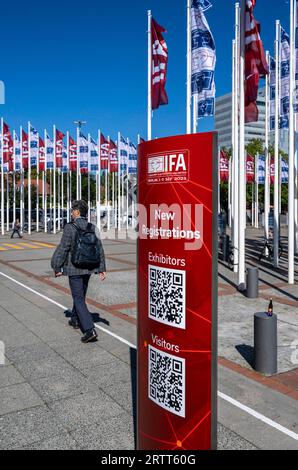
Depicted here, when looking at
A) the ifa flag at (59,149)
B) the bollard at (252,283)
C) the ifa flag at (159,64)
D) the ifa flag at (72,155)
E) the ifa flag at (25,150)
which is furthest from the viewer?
the ifa flag at (25,150)

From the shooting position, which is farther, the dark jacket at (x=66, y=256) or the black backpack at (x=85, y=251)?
the dark jacket at (x=66, y=256)

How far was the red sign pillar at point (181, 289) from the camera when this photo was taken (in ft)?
9.64

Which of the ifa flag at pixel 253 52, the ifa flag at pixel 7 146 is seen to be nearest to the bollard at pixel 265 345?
the ifa flag at pixel 253 52

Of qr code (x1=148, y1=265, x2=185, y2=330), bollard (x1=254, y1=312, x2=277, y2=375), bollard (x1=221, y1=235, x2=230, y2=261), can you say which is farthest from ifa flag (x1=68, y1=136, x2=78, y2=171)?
qr code (x1=148, y1=265, x2=185, y2=330)

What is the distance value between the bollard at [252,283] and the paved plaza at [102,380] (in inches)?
13.4

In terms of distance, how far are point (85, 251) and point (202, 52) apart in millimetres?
7829

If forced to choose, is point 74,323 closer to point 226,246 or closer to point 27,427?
point 27,427

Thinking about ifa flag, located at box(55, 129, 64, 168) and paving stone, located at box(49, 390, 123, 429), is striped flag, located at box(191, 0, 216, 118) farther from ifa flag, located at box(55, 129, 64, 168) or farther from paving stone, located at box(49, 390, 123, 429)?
ifa flag, located at box(55, 129, 64, 168)

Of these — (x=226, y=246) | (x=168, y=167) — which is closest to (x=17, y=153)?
(x=226, y=246)

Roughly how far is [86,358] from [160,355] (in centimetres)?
318

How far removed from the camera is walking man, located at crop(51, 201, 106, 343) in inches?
253

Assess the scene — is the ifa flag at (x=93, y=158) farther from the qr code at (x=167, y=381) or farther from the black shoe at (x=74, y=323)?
the qr code at (x=167, y=381)

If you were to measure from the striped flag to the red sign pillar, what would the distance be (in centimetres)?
936

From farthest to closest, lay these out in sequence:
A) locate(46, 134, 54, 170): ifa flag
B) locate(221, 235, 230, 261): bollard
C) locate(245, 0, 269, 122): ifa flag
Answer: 1. locate(46, 134, 54, 170): ifa flag
2. locate(221, 235, 230, 261): bollard
3. locate(245, 0, 269, 122): ifa flag
